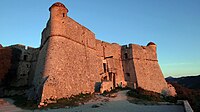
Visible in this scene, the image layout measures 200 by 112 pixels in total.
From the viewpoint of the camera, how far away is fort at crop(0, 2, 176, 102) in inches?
551

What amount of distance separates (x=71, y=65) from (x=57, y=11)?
6493 mm

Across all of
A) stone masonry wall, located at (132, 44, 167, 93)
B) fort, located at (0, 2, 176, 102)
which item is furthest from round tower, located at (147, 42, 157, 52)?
stone masonry wall, located at (132, 44, 167, 93)

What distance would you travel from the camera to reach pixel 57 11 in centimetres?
1627

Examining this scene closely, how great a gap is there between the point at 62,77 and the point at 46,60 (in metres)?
2.57

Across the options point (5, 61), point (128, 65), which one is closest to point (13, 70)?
point (5, 61)

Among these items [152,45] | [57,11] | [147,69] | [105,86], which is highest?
[57,11]

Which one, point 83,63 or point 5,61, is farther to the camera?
point 5,61

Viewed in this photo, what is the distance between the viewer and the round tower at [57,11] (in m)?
16.1

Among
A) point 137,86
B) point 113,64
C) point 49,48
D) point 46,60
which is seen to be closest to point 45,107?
point 46,60

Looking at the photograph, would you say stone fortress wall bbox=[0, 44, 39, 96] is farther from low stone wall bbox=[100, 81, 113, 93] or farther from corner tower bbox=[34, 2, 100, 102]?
low stone wall bbox=[100, 81, 113, 93]

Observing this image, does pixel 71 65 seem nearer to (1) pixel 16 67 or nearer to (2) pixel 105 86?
(2) pixel 105 86

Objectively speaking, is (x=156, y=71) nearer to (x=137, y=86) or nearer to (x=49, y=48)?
(x=137, y=86)

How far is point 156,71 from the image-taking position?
94.1 feet

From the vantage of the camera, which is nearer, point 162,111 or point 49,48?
point 162,111
